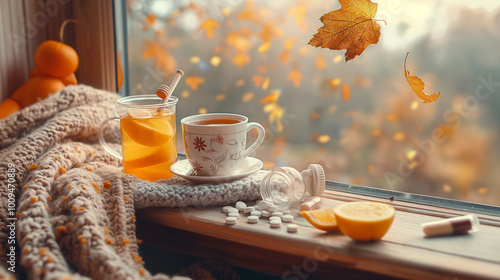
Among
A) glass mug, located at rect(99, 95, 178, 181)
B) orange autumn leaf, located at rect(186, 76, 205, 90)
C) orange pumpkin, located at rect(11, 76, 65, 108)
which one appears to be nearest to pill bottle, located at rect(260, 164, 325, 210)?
glass mug, located at rect(99, 95, 178, 181)

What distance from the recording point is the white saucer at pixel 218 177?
89cm

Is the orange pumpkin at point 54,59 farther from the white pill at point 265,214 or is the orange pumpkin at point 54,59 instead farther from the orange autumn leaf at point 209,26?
the white pill at point 265,214

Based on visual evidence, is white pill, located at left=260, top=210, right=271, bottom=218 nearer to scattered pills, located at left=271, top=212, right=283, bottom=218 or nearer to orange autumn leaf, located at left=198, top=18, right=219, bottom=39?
scattered pills, located at left=271, top=212, right=283, bottom=218

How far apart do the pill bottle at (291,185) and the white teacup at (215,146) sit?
8 cm

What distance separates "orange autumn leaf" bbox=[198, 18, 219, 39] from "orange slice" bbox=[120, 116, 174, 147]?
30 centimetres

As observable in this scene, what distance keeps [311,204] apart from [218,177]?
0.19 metres

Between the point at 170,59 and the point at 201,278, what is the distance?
24.8 inches

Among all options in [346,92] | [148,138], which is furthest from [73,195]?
[346,92]

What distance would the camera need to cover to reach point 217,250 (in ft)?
2.81

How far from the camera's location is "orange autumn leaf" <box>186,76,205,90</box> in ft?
3.85

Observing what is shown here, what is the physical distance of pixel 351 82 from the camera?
105cm

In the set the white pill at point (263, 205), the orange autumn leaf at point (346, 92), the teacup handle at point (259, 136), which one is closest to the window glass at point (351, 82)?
the orange autumn leaf at point (346, 92)

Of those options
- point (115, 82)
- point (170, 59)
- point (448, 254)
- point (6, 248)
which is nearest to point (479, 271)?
point (448, 254)

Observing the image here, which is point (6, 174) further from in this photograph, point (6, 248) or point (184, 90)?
point (184, 90)
